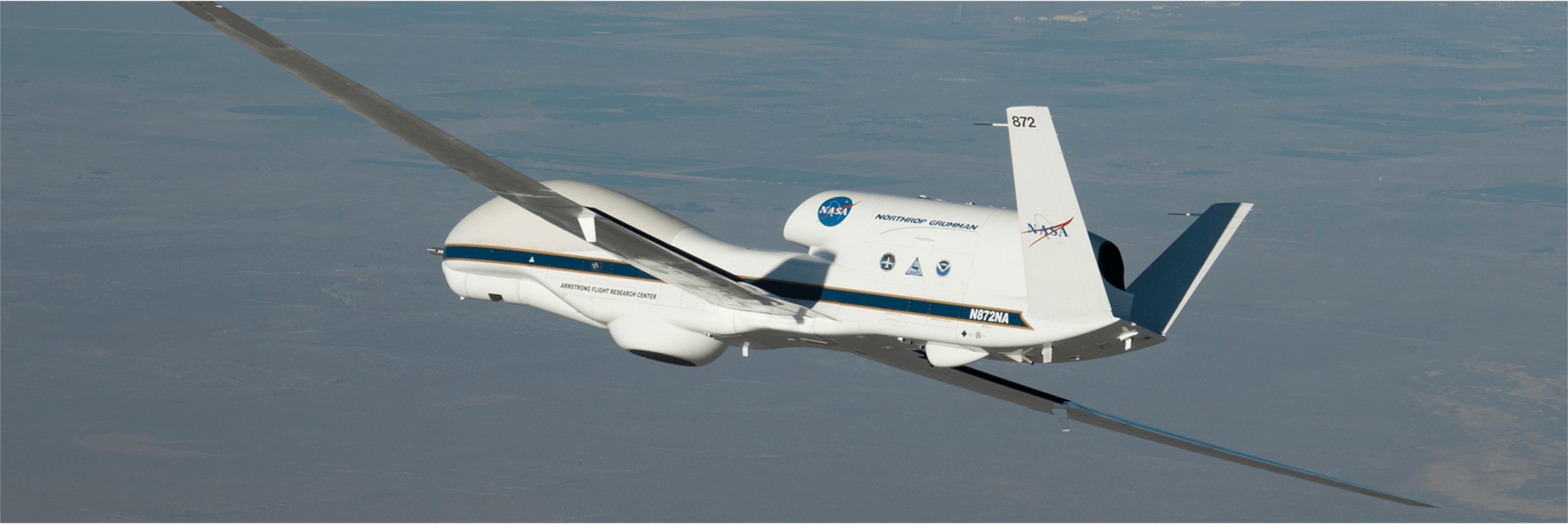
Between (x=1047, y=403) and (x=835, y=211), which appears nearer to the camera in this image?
(x=835, y=211)

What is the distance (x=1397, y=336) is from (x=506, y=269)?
190997 mm

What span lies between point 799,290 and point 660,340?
3.50m

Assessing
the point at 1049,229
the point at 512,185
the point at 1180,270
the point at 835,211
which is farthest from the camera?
the point at 835,211

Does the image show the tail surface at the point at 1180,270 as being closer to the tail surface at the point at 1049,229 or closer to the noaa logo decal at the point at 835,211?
the tail surface at the point at 1049,229

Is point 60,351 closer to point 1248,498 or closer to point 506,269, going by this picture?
point 1248,498

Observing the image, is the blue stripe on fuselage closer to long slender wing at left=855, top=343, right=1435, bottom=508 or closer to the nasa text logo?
long slender wing at left=855, top=343, right=1435, bottom=508

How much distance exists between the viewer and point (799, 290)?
1097 inches

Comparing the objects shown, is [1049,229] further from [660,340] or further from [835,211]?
[660,340]

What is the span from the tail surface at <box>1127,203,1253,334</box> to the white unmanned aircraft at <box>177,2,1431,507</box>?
0.04 meters

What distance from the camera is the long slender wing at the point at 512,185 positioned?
2216cm

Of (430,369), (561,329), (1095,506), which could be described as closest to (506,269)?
(1095,506)

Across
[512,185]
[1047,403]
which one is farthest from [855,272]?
[512,185]

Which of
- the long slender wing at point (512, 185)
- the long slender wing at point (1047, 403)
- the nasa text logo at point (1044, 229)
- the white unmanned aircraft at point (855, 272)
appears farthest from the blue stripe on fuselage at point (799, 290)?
the nasa text logo at point (1044, 229)

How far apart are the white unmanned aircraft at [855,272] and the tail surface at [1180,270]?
4 centimetres
